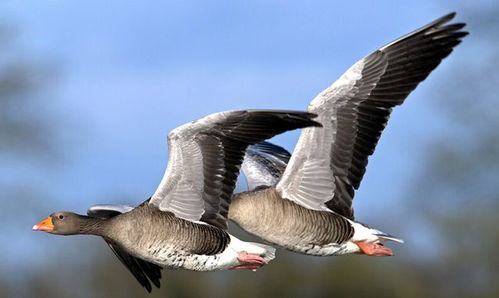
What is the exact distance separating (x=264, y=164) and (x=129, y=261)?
2073mm

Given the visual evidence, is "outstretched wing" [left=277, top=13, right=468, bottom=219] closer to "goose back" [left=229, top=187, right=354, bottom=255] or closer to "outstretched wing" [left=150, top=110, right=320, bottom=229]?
"goose back" [left=229, top=187, right=354, bottom=255]

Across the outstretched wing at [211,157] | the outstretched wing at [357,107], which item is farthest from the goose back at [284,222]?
the outstretched wing at [211,157]

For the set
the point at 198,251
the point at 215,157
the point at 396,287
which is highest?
the point at 215,157

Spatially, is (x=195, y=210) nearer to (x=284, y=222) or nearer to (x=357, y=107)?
(x=284, y=222)

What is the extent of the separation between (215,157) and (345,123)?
1558mm

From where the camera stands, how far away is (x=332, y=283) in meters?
29.8

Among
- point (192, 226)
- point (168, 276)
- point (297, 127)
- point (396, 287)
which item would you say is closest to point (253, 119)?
point (297, 127)

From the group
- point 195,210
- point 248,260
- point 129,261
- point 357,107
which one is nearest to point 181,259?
point 195,210

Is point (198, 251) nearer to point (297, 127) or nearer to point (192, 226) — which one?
point (192, 226)

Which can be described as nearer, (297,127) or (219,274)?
(297,127)

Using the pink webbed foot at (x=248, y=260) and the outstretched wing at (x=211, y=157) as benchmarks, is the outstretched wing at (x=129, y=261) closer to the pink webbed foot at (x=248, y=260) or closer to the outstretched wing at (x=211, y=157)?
the outstretched wing at (x=211, y=157)

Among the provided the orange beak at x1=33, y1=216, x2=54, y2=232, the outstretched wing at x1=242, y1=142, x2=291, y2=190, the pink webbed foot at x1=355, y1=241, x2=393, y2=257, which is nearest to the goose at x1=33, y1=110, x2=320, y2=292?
the orange beak at x1=33, y1=216, x2=54, y2=232

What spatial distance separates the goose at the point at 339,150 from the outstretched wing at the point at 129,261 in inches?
54.7

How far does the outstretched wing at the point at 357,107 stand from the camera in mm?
14289
